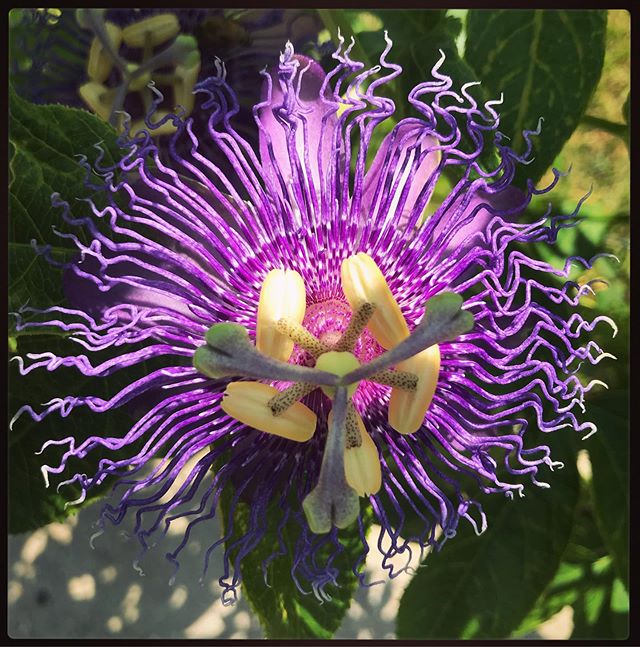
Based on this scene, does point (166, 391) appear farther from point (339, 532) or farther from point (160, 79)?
point (160, 79)

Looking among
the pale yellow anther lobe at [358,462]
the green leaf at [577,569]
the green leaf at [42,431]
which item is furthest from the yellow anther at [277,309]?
the green leaf at [577,569]

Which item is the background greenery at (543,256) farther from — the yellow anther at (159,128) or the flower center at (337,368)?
the flower center at (337,368)

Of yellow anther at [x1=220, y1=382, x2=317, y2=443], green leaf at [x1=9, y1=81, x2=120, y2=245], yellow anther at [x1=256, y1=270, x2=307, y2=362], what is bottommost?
yellow anther at [x1=220, y1=382, x2=317, y2=443]

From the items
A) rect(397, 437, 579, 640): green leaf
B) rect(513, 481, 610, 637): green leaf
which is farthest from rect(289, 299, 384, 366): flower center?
rect(513, 481, 610, 637): green leaf

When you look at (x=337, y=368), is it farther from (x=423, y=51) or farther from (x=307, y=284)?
(x=423, y=51)

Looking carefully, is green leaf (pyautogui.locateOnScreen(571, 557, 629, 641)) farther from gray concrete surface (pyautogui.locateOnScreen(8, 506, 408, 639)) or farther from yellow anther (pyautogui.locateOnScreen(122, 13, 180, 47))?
yellow anther (pyautogui.locateOnScreen(122, 13, 180, 47))

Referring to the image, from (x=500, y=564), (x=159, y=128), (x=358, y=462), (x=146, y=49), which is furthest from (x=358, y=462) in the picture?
(x=146, y=49)
